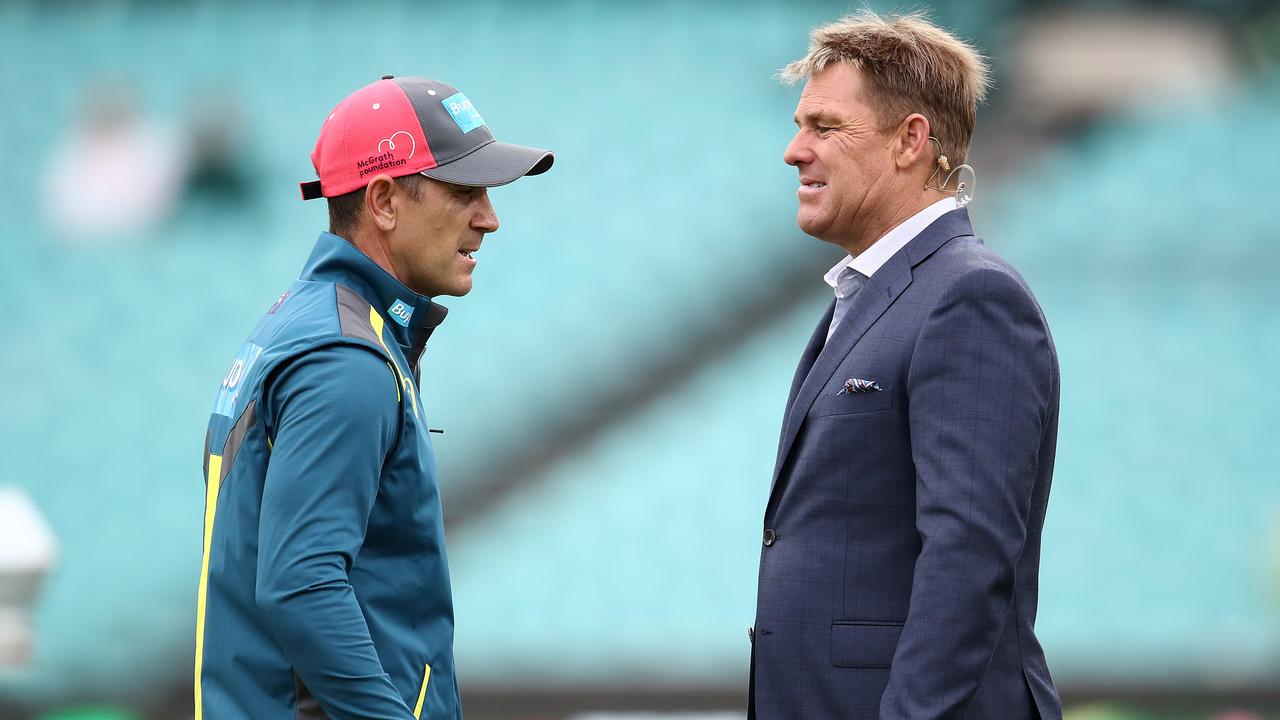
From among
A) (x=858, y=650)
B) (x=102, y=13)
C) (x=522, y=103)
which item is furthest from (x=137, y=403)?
(x=858, y=650)

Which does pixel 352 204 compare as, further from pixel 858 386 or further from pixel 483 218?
pixel 858 386

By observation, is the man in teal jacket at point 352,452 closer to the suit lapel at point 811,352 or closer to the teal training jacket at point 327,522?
the teal training jacket at point 327,522

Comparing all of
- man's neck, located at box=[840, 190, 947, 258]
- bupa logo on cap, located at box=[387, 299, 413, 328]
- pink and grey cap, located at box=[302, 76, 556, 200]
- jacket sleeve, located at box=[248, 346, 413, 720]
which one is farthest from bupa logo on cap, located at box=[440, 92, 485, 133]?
man's neck, located at box=[840, 190, 947, 258]

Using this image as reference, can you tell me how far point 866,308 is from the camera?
1.50 m

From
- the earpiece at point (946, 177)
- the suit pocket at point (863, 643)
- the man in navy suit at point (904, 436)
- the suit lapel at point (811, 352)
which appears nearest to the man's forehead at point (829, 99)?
the man in navy suit at point (904, 436)

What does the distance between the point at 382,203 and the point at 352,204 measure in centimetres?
3

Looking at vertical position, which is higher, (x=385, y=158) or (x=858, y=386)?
(x=385, y=158)

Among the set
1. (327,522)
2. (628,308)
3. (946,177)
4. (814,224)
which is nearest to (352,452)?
(327,522)

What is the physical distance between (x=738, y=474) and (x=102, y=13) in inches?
108

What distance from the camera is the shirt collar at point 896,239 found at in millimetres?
1547

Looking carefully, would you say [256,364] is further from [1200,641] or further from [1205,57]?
[1205,57]

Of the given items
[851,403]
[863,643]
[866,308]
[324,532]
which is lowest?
[863,643]

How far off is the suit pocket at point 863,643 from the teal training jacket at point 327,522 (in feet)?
1.38

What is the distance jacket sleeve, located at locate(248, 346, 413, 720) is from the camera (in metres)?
1.24
